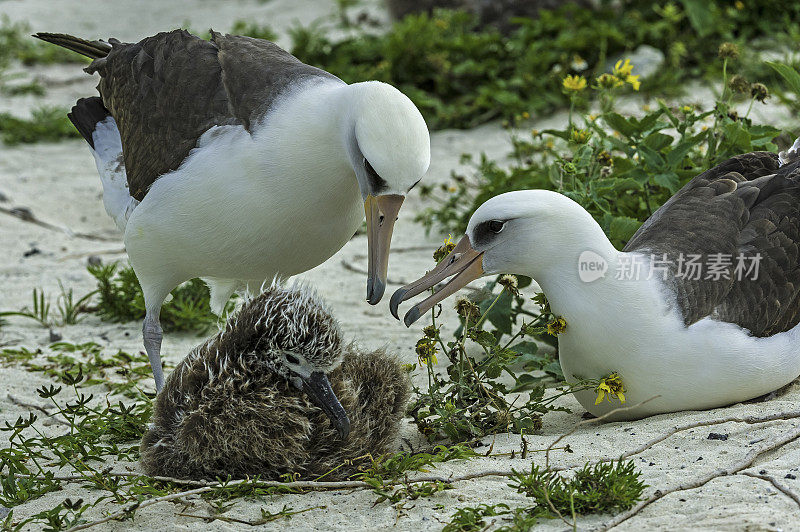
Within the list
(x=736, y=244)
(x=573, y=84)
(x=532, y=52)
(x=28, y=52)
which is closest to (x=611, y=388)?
(x=736, y=244)

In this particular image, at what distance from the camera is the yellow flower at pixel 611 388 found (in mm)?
4027

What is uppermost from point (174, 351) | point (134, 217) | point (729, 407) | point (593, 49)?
point (593, 49)

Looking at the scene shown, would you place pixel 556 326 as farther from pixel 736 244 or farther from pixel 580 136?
pixel 580 136

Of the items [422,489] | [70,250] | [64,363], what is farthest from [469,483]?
[70,250]

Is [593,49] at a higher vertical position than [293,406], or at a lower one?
higher

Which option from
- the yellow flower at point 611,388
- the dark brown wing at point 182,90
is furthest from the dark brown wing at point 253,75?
the yellow flower at point 611,388

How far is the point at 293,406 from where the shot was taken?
3.84 m

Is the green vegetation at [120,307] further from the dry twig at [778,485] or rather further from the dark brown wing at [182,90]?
the dry twig at [778,485]

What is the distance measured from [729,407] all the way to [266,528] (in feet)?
6.99

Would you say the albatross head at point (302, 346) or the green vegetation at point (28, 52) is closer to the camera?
the albatross head at point (302, 346)

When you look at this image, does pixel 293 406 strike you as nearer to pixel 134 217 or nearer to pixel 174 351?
pixel 134 217

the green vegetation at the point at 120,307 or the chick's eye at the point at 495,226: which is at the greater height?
the chick's eye at the point at 495,226

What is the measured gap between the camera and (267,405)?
148 inches

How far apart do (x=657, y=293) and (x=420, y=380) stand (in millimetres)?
1685
